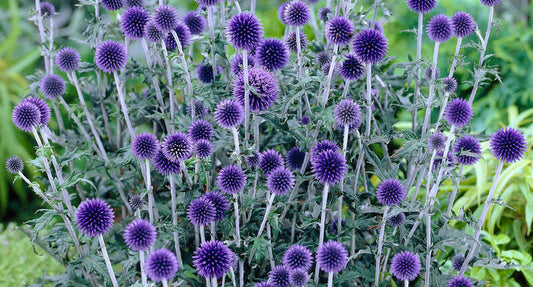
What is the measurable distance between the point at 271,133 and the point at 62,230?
3.31ft

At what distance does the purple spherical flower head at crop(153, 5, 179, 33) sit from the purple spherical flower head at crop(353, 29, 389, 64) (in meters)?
0.67

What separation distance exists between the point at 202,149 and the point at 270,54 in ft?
1.51

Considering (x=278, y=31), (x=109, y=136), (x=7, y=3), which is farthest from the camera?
(x=7, y=3)

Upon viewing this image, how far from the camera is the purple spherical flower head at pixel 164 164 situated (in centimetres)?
173

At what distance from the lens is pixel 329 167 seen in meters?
1.64

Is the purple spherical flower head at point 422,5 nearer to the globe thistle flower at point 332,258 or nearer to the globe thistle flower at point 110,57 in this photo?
the globe thistle flower at point 332,258

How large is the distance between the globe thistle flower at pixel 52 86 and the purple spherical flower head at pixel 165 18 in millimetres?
656

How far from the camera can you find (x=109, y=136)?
249 cm

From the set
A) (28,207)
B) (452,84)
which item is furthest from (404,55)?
(28,207)

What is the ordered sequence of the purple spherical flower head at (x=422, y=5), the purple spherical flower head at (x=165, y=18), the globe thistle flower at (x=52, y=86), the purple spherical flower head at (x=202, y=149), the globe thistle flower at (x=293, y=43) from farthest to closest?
the globe thistle flower at (x=52, y=86)
the globe thistle flower at (x=293, y=43)
the purple spherical flower head at (x=422, y=5)
the purple spherical flower head at (x=165, y=18)
the purple spherical flower head at (x=202, y=149)

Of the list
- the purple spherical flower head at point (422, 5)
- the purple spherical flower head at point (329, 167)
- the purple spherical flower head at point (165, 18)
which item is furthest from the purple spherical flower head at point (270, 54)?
the purple spherical flower head at point (422, 5)

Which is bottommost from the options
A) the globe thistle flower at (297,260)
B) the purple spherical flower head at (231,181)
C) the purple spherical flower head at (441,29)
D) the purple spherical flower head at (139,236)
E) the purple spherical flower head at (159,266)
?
the globe thistle flower at (297,260)

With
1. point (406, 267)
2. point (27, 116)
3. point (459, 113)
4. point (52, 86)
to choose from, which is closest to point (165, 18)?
point (27, 116)

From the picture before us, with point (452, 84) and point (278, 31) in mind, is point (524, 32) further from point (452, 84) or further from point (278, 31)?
point (452, 84)
